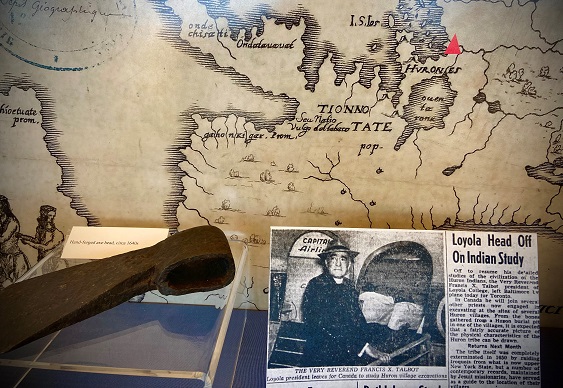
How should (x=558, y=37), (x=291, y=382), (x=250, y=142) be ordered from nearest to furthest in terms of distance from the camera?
(x=291, y=382) < (x=558, y=37) < (x=250, y=142)

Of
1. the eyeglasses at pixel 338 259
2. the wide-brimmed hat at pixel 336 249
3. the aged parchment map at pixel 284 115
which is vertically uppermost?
the aged parchment map at pixel 284 115

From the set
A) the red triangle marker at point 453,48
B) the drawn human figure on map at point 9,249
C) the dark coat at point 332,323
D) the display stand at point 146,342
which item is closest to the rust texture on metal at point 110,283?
the display stand at point 146,342

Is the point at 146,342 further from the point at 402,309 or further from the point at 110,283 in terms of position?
the point at 402,309

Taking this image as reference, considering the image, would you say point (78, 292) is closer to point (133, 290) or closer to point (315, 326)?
point (133, 290)

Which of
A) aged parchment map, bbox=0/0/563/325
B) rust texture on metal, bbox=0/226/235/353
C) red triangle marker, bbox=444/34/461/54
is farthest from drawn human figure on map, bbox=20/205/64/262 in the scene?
red triangle marker, bbox=444/34/461/54

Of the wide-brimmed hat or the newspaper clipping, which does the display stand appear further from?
the wide-brimmed hat

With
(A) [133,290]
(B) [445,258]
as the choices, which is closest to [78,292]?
(A) [133,290]

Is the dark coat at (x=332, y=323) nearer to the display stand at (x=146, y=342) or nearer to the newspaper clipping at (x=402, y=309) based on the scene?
the newspaper clipping at (x=402, y=309)
